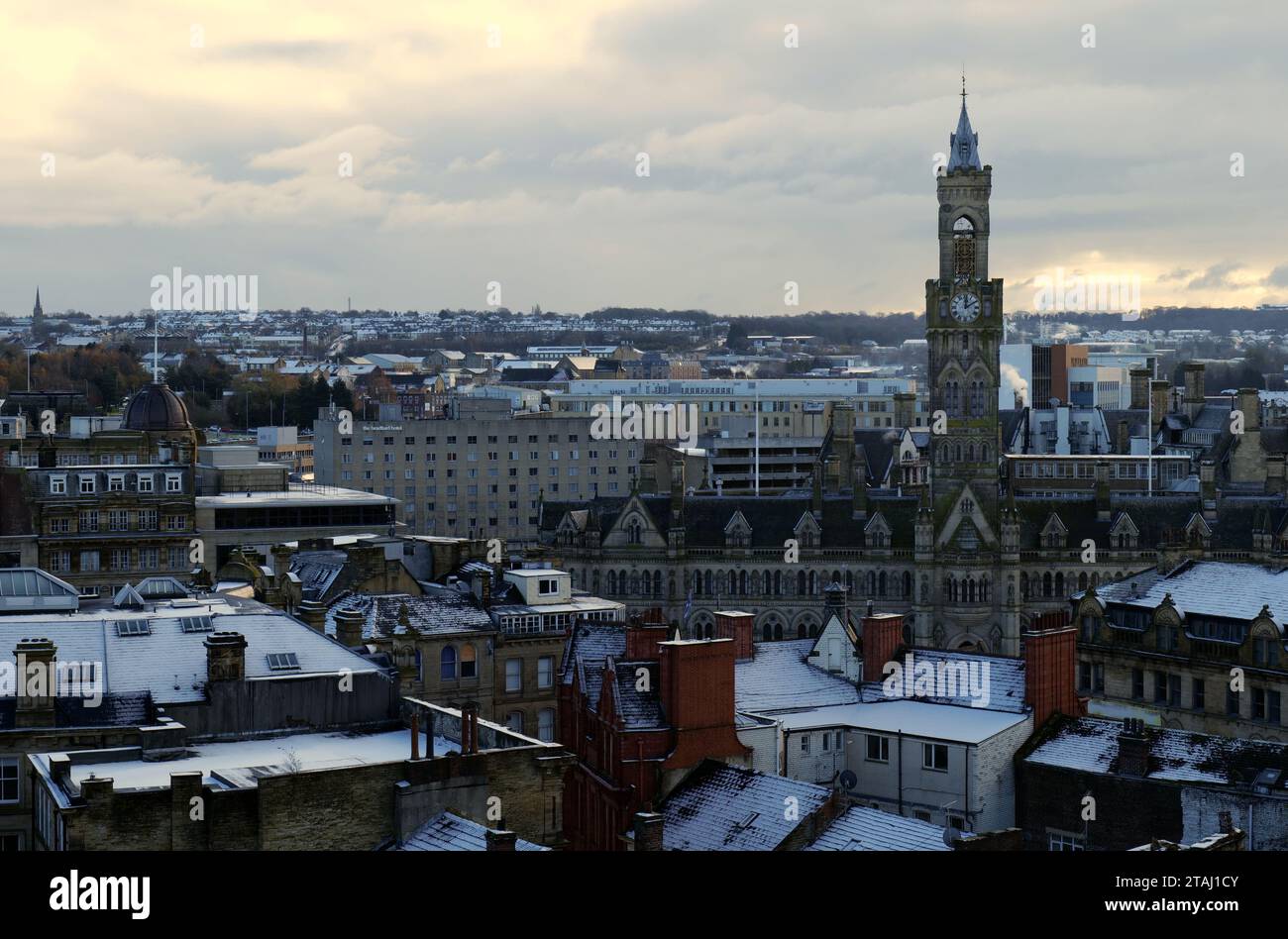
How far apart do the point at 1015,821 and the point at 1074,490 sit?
70426 millimetres

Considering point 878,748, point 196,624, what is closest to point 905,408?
point 878,748

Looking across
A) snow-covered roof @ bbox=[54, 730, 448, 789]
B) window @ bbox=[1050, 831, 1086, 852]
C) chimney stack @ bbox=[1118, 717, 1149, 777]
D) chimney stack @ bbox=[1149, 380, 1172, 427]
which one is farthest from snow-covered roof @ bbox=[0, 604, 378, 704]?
→ chimney stack @ bbox=[1149, 380, 1172, 427]

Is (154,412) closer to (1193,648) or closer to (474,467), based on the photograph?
(474,467)

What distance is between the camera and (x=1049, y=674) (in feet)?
164

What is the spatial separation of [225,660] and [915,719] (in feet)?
65.3

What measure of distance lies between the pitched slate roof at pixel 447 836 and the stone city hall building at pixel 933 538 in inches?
2430

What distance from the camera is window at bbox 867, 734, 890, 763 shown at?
4888cm

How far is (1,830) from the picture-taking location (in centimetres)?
3797

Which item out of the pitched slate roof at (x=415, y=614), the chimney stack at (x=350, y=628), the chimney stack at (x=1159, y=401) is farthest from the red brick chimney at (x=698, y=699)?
the chimney stack at (x=1159, y=401)

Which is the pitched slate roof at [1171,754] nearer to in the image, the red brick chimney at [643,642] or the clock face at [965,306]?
the red brick chimney at [643,642]

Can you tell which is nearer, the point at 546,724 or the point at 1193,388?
the point at 546,724

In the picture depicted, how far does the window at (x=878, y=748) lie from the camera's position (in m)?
48.9

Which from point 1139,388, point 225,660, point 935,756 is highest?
point 1139,388
